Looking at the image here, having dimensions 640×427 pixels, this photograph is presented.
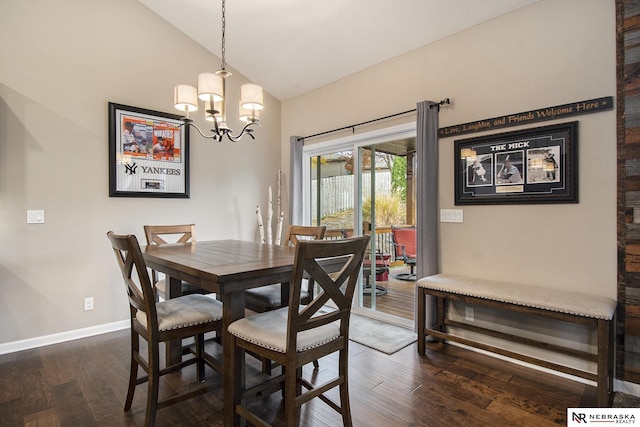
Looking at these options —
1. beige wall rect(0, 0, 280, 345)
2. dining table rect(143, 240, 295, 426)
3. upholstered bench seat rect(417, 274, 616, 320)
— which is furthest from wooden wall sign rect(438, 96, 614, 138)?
beige wall rect(0, 0, 280, 345)

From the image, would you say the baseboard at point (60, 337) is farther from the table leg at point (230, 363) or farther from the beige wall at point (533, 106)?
the beige wall at point (533, 106)

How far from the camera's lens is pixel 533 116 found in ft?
8.56

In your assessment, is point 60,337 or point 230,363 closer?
point 230,363

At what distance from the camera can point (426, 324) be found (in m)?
3.04

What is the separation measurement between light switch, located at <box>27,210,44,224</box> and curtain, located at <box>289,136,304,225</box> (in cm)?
264

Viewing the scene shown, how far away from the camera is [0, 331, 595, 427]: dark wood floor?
77.2 inches

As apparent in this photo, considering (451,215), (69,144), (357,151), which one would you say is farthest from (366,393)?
(69,144)

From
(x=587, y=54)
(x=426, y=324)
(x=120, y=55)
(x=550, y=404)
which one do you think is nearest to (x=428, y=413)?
(x=550, y=404)

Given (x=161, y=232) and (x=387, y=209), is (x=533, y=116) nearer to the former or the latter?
(x=387, y=209)

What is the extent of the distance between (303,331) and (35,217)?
117 inches

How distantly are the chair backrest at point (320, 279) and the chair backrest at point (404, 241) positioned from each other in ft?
9.18

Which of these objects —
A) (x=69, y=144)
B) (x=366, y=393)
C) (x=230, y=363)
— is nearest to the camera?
(x=230, y=363)

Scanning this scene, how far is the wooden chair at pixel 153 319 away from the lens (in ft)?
5.70

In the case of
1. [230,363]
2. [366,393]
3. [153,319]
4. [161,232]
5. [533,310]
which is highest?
[161,232]
